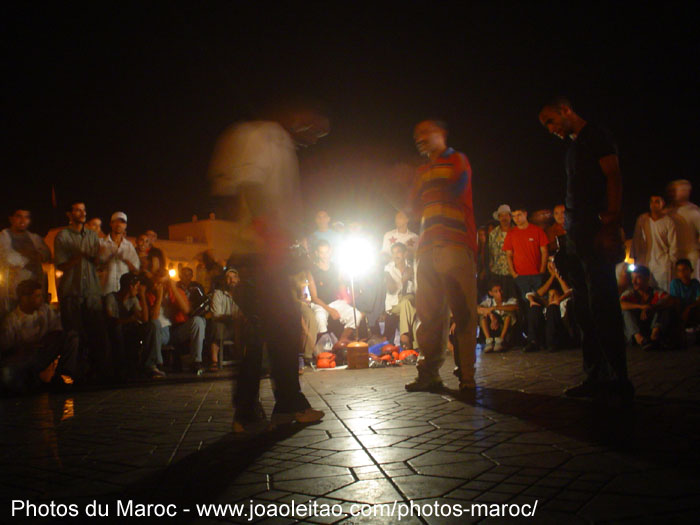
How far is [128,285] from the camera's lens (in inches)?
319

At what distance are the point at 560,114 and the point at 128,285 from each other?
21.0 feet

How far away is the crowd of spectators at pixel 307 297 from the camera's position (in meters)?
7.29

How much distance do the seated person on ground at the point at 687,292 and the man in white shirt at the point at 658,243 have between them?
70 centimetres

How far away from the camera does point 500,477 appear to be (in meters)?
2.23

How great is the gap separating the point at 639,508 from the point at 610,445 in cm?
85

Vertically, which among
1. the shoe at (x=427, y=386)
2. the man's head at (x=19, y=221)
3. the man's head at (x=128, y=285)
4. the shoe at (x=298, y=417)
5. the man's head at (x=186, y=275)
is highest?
the man's head at (x=19, y=221)

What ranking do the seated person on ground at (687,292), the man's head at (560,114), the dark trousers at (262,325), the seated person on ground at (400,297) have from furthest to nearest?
the seated person on ground at (400,297), the seated person on ground at (687,292), the man's head at (560,114), the dark trousers at (262,325)

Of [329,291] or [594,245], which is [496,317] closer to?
[329,291]

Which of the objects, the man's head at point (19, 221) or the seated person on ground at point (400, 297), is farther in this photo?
the seated person on ground at point (400, 297)

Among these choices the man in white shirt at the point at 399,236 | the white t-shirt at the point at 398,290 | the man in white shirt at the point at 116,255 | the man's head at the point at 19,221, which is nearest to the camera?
the man's head at the point at 19,221

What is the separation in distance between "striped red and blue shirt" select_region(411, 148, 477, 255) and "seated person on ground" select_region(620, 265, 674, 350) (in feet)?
15.4

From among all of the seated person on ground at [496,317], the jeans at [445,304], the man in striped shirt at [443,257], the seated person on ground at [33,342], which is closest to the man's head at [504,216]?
the seated person on ground at [496,317]

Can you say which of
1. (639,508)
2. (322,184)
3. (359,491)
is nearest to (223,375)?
(359,491)

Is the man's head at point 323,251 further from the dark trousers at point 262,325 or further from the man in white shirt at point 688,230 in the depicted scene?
the dark trousers at point 262,325
